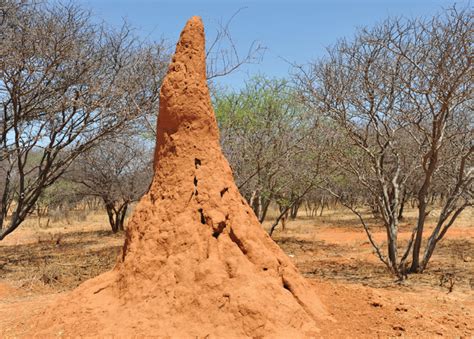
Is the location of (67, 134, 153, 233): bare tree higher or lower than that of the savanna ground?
higher

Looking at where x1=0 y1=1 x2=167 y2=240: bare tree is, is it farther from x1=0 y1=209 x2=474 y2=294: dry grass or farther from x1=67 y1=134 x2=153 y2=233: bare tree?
x1=67 y1=134 x2=153 y2=233: bare tree

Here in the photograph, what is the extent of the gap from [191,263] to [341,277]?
17.2 ft

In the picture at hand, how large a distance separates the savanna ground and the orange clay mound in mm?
555

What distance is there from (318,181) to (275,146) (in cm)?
147

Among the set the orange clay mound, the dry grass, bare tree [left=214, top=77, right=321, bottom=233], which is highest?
bare tree [left=214, top=77, right=321, bottom=233]

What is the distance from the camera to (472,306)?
19.0 ft

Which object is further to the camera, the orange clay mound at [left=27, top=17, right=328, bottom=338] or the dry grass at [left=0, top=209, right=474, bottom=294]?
the dry grass at [left=0, top=209, right=474, bottom=294]

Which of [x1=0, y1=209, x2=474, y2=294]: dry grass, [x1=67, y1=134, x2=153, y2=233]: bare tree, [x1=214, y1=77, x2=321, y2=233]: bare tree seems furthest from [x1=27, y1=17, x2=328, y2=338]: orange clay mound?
[x1=67, y1=134, x2=153, y2=233]: bare tree

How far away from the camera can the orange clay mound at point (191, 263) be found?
3793 mm

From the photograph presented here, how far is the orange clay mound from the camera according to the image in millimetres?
3793

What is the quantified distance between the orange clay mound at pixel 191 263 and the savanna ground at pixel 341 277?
555mm

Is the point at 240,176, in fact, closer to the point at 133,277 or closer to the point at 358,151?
the point at 358,151

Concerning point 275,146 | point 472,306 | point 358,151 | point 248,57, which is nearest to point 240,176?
point 275,146

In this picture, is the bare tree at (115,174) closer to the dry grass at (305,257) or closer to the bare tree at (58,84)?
the dry grass at (305,257)
